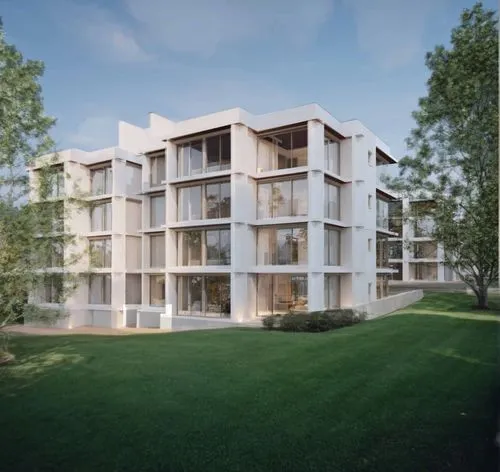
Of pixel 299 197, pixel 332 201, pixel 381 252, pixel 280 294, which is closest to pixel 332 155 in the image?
pixel 332 201

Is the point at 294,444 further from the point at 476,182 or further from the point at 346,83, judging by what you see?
the point at 476,182

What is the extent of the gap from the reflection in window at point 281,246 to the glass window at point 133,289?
11.0 metres

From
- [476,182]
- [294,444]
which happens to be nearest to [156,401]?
[294,444]

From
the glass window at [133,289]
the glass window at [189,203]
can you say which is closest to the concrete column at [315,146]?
the glass window at [189,203]

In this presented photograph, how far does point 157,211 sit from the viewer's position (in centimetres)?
2917

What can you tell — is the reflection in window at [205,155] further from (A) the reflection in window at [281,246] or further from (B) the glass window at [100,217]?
(B) the glass window at [100,217]

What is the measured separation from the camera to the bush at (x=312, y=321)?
59.9 feet

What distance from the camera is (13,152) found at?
1234 cm

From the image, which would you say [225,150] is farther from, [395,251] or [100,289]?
[395,251]

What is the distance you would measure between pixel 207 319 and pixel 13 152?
13.7m

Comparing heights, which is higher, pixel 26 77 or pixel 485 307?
→ pixel 26 77

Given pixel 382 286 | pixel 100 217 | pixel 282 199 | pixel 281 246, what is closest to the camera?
pixel 281 246

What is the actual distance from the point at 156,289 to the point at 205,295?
572 cm

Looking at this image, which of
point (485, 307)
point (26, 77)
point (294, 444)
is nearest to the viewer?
point (294, 444)
